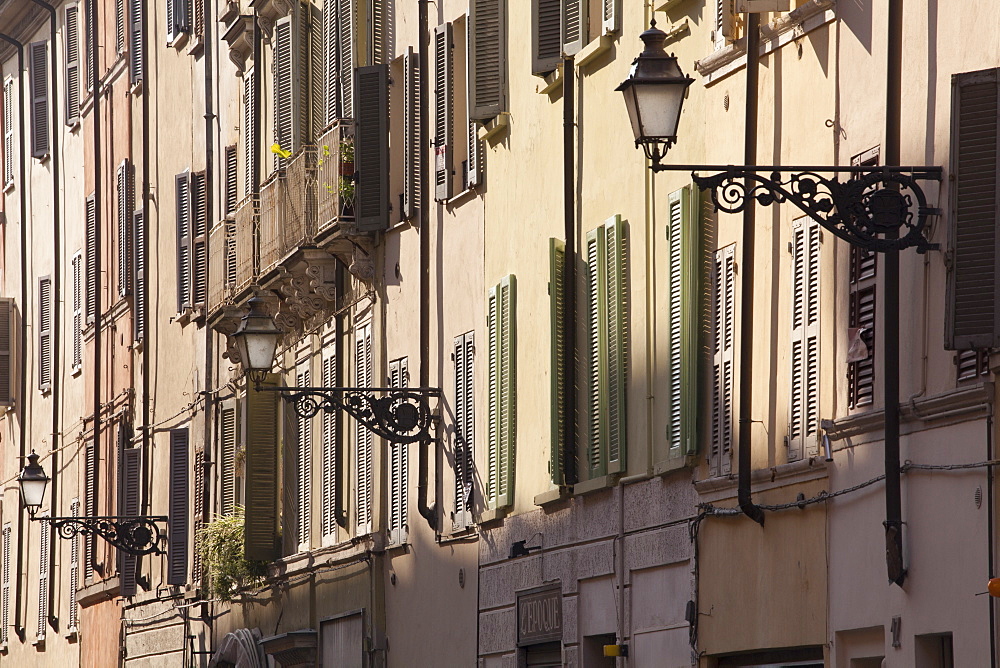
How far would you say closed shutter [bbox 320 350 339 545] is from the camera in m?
23.3

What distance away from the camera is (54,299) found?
3738 cm

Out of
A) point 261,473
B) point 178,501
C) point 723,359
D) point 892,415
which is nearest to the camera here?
point 892,415

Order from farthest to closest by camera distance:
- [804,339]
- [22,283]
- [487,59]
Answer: [22,283] < [487,59] < [804,339]

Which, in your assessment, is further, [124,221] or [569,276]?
[124,221]

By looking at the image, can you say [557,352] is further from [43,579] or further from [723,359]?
[43,579]

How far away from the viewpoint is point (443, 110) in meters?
20.4

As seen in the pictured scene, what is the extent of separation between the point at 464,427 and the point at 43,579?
1911 cm

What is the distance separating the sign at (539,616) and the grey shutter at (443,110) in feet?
13.9

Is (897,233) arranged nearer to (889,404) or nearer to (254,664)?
(889,404)

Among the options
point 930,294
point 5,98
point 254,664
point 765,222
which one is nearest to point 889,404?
point 930,294

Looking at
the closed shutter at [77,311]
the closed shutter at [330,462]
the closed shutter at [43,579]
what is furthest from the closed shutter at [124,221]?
the closed shutter at [330,462]

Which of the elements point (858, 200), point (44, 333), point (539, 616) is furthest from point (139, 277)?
point (858, 200)

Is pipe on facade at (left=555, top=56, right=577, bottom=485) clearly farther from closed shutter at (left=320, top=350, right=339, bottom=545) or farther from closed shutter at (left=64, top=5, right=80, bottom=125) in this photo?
closed shutter at (left=64, top=5, right=80, bottom=125)

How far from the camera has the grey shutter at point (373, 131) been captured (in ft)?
71.1
